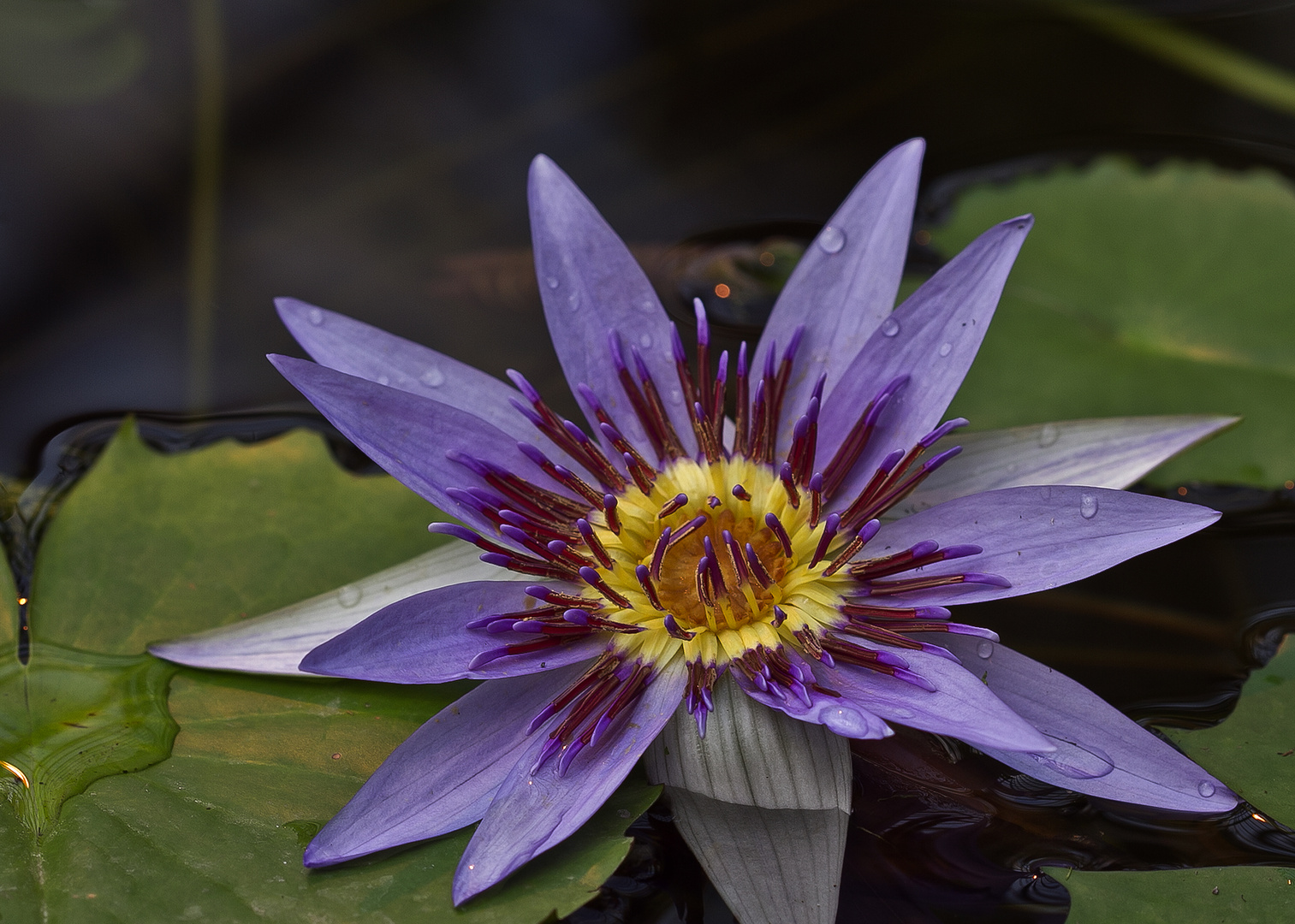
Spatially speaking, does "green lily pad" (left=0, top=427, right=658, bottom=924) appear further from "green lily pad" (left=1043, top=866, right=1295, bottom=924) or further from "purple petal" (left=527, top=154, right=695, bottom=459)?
"green lily pad" (left=1043, top=866, right=1295, bottom=924)

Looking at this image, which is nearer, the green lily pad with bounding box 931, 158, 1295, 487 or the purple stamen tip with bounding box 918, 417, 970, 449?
the purple stamen tip with bounding box 918, 417, 970, 449

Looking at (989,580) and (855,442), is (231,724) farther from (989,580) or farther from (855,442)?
(989,580)

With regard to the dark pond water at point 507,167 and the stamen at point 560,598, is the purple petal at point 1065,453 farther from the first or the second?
the stamen at point 560,598

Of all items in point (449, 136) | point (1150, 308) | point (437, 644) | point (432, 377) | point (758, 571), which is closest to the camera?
point (437, 644)

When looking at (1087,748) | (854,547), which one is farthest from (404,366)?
(1087,748)

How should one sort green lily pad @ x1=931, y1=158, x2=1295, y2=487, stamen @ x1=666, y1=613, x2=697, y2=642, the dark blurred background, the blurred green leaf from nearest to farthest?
stamen @ x1=666, y1=613, x2=697, y2=642
green lily pad @ x1=931, y1=158, x2=1295, y2=487
the dark blurred background
the blurred green leaf

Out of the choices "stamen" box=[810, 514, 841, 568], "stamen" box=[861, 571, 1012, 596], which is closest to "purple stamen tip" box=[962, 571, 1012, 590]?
"stamen" box=[861, 571, 1012, 596]

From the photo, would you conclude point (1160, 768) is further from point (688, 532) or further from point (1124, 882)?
point (688, 532)

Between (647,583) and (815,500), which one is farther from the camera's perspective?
(815,500)
